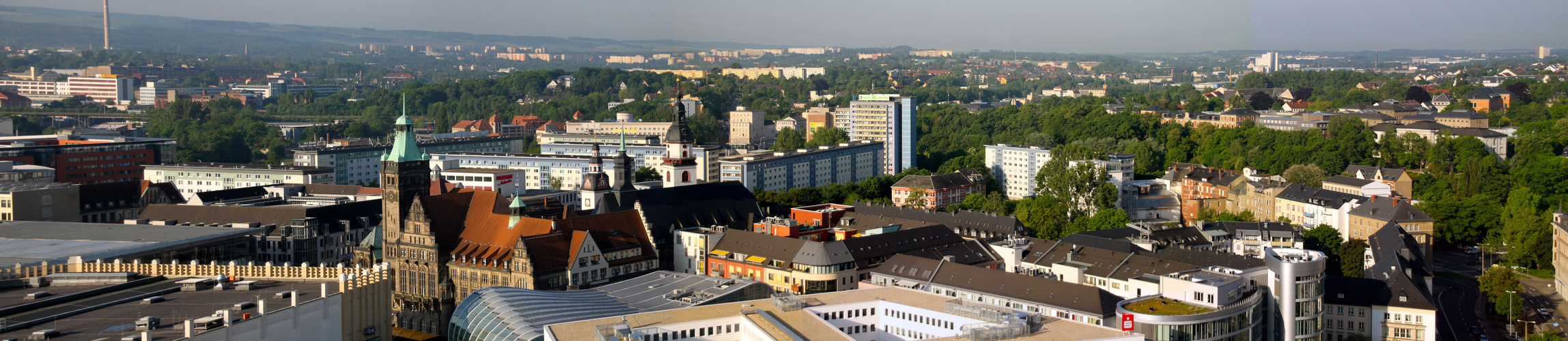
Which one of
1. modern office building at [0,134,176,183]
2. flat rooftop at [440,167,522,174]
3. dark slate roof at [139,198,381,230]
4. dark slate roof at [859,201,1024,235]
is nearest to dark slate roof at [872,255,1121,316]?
dark slate roof at [859,201,1024,235]

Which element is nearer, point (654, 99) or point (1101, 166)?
point (1101, 166)

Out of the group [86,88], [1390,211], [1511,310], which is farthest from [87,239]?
[86,88]

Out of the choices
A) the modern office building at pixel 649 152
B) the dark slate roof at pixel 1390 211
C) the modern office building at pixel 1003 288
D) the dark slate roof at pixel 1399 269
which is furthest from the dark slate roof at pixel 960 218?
the modern office building at pixel 649 152

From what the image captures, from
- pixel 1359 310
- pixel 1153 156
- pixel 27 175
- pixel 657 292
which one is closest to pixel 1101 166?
pixel 1153 156

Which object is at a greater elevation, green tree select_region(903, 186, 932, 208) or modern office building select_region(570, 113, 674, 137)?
modern office building select_region(570, 113, 674, 137)

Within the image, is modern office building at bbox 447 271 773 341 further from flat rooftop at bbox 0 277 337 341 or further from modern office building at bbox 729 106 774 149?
modern office building at bbox 729 106 774 149

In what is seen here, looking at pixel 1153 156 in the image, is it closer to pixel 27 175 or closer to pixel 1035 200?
pixel 1035 200
